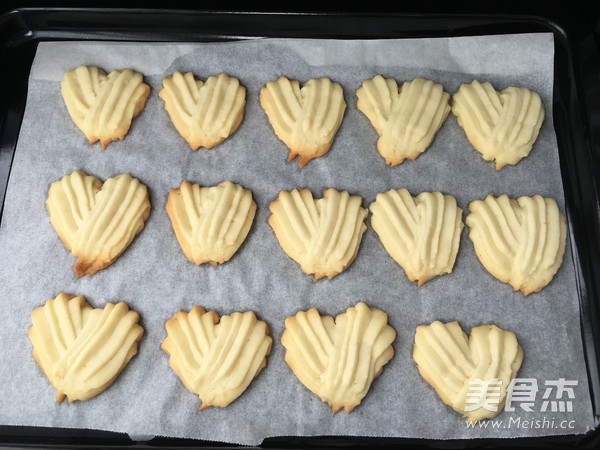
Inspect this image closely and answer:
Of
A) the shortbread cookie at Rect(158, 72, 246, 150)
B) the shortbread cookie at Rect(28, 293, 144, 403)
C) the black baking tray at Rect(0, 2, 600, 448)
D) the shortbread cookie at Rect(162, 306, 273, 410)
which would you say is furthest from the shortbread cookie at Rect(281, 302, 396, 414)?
the black baking tray at Rect(0, 2, 600, 448)

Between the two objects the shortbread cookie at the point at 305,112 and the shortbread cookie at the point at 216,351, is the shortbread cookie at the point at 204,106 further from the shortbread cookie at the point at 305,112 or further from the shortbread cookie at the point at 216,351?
the shortbread cookie at the point at 216,351

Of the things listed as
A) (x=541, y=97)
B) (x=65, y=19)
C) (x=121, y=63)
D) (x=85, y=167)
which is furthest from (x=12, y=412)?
(x=541, y=97)

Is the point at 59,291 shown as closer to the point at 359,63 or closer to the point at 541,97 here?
the point at 359,63

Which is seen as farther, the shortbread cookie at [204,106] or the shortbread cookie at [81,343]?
the shortbread cookie at [204,106]

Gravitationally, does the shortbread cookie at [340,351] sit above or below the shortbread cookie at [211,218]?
below

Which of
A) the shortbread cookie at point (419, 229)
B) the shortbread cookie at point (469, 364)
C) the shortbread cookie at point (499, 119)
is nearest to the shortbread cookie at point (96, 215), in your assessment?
the shortbread cookie at point (419, 229)

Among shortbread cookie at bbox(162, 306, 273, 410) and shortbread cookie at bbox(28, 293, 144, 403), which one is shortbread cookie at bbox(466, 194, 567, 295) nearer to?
shortbread cookie at bbox(162, 306, 273, 410)
